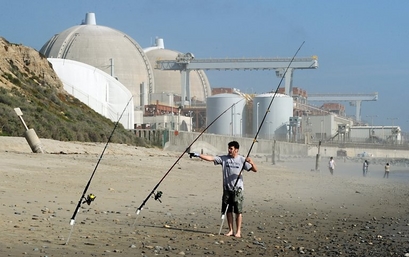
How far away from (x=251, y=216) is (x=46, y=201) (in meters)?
2.94

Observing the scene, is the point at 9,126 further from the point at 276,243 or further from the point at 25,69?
the point at 276,243

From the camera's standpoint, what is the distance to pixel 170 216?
10719mm

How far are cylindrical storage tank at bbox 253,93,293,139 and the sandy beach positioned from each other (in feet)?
188

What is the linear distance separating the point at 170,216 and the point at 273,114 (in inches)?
2628

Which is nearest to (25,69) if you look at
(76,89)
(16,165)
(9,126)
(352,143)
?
(76,89)

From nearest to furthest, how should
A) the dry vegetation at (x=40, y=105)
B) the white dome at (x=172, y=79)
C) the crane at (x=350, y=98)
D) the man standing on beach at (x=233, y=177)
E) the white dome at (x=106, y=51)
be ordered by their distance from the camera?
the man standing on beach at (x=233, y=177)
the dry vegetation at (x=40, y=105)
the white dome at (x=106, y=51)
the white dome at (x=172, y=79)
the crane at (x=350, y=98)

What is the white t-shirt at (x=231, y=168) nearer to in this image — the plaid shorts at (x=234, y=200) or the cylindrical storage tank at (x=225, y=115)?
the plaid shorts at (x=234, y=200)

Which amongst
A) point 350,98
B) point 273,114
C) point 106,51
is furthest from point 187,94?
point 350,98

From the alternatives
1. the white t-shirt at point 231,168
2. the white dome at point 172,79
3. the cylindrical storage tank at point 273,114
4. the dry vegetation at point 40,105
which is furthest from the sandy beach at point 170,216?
the white dome at point 172,79

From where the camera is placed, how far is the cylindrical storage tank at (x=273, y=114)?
7600cm

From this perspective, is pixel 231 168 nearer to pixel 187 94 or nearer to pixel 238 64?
pixel 238 64

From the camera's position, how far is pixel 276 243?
8984 millimetres

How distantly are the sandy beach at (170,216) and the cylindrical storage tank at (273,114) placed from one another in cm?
5737

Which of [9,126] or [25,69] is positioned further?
[25,69]
